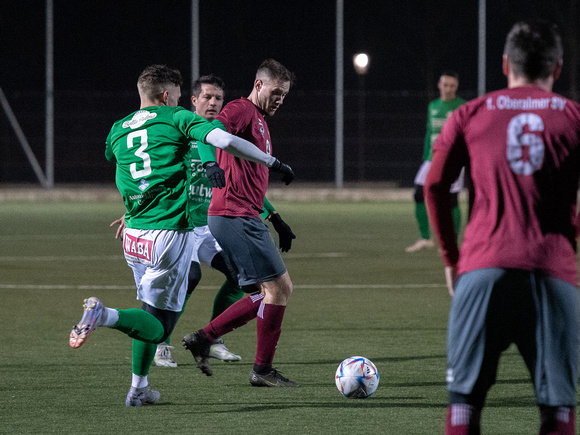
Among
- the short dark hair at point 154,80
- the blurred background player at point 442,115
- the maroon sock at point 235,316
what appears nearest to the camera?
the short dark hair at point 154,80

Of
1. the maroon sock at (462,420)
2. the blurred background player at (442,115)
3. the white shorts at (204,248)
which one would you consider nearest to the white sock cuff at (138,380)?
the white shorts at (204,248)

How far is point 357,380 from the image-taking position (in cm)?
532

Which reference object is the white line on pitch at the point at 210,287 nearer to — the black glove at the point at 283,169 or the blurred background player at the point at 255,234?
the blurred background player at the point at 255,234

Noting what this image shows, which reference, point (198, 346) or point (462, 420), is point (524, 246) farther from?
point (198, 346)

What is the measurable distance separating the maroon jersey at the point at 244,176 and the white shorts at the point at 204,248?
3.39 ft

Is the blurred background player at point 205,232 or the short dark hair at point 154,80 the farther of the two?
the blurred background player at point 205,232

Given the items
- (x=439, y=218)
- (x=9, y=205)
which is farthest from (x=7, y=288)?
(x=9, y=205)

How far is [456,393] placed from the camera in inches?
122

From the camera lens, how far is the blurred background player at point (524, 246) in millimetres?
3037

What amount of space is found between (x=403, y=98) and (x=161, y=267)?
22938 mm

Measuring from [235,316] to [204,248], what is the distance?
0.98 metres

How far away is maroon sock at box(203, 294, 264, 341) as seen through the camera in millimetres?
5930

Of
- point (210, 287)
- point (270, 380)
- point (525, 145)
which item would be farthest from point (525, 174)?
point (210, 287)

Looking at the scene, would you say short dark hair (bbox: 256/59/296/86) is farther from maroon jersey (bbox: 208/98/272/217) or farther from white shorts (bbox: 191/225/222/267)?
white shorts (bbox: 191/225/222/267)
